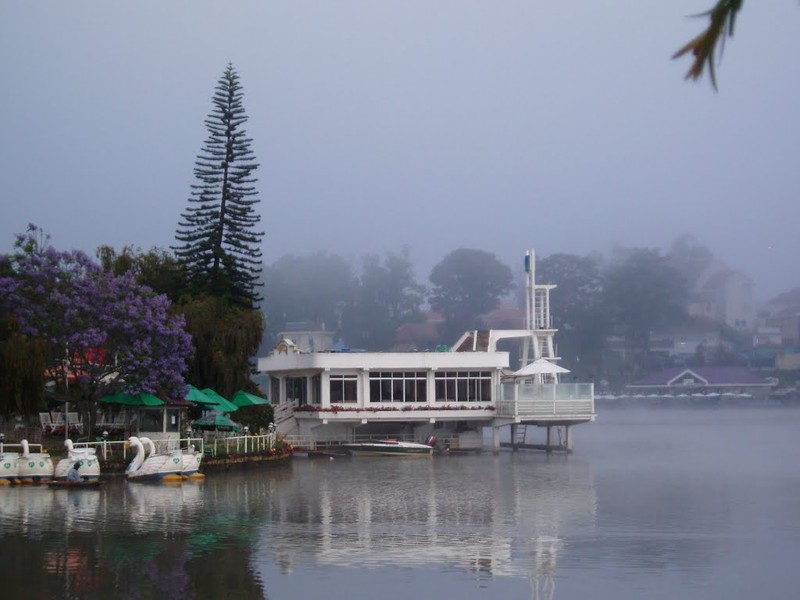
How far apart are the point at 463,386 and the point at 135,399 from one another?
1359cm

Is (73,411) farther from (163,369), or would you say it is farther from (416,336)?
(416,336)

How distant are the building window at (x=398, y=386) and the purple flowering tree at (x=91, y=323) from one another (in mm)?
10693

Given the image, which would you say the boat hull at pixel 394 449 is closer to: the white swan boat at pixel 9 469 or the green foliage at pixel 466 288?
the white swan boat at pixel 9 469

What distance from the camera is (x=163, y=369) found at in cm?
3241

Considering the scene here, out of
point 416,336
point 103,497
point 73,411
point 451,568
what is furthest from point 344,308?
point 451,568

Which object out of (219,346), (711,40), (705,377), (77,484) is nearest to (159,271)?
(219,346)

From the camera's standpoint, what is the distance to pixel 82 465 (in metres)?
27.0

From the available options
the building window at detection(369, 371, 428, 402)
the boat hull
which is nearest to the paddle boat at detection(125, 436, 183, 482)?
the boat hull

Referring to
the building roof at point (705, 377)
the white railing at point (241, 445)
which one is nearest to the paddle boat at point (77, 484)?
the white railing at point (241, 445)

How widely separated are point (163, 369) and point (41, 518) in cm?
1126

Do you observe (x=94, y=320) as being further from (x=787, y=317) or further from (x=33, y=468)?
(x=787, y=317)

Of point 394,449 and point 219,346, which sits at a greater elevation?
point 219,346

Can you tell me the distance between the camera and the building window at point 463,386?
42906mm

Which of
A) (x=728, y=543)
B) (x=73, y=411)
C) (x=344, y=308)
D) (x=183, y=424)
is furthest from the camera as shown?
(x=344, y=308)
